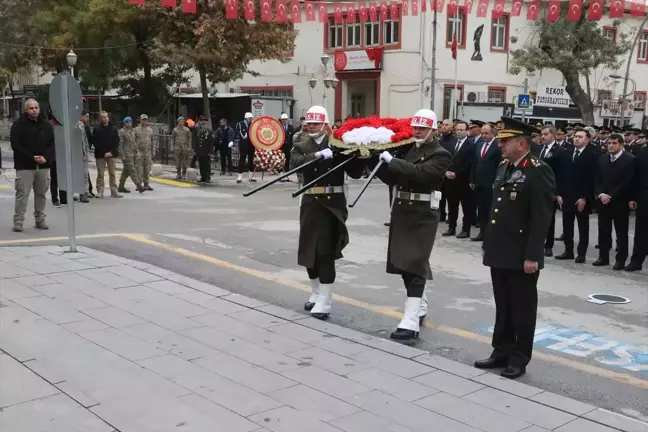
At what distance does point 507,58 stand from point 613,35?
5781 millimetres

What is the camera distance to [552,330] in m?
6.29

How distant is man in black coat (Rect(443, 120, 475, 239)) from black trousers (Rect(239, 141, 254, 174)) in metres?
8.73

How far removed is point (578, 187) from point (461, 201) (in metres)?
2.49

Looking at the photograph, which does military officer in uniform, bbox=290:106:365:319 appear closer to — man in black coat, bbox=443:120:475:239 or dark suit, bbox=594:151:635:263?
dark suit, bbox=594:151:635:263

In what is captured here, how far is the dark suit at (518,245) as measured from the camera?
4.86 meters

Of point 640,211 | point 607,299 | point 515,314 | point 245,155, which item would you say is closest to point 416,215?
point 515,314

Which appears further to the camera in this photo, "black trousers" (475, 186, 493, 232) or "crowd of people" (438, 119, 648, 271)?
"black trousers" (475, 186, 493, 232)

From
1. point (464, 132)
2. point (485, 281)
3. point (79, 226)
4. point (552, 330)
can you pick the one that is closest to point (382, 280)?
point (485, 281)

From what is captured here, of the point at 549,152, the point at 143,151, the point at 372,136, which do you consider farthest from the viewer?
the point at 143,151

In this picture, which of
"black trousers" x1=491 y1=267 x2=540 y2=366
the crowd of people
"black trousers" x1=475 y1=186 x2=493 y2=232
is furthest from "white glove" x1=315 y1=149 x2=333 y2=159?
"black trousers" x1=475 y1=186 x2=493 y2=232

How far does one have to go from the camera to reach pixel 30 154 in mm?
10477

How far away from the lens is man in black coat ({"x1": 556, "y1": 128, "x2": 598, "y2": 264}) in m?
9.66

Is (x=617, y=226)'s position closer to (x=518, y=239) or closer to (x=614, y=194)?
(x=614, y=194)

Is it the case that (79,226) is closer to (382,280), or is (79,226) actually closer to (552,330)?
(382,280)
